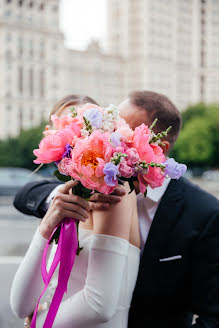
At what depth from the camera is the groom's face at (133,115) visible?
1.66m

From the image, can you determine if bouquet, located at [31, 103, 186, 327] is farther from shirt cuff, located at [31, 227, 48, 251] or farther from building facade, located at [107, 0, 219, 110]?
building facade, located at [107, 0, 219, 110]

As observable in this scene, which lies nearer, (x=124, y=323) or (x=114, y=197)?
(x=114, y=197)

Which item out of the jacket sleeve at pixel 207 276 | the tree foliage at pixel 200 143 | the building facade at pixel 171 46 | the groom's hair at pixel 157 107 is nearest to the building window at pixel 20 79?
the building facade at pixel 171 46

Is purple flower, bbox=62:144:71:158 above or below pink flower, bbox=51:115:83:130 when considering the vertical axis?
below

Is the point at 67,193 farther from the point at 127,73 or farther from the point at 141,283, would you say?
the point at 127,73

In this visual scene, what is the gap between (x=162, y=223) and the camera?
165 centimetres

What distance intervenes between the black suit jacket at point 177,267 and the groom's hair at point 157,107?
0.31 metres

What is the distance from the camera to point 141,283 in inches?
63.3

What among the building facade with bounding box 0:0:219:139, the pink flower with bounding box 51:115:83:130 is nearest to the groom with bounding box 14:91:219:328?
the pink flower with bounding box 51:115:83:130

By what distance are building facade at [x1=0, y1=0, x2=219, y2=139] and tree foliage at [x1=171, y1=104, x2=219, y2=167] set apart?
2771cm

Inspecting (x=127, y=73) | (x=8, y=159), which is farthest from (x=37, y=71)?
(x=8, y=159)

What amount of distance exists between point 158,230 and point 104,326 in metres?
0.38

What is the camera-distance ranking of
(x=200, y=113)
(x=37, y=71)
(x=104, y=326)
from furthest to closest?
1. (x=37, y=71)
2. (x=200, y=113)
3. (x=104, y=326)

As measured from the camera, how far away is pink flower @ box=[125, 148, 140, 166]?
1341mm
